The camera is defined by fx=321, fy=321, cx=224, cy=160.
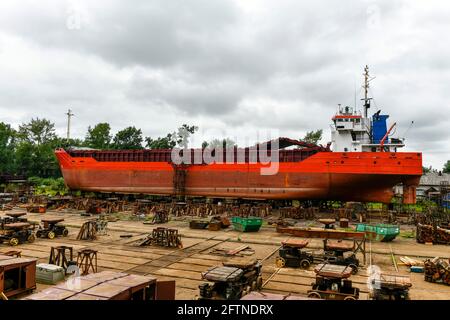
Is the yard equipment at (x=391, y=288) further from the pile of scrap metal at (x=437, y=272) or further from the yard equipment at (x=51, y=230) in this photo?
the yard equipment at (x=51, y=230)

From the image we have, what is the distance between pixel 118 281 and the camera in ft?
26.2

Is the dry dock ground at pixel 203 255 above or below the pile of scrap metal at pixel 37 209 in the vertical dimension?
below

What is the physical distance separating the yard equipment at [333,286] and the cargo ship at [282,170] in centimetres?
2128

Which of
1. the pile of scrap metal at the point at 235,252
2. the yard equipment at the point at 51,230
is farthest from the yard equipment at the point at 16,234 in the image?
the pile of scrap metal at the point at 235,252

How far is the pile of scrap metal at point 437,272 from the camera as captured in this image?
12.0m

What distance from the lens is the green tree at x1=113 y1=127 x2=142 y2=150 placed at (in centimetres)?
7106

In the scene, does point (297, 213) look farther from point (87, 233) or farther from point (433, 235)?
point (87, 233)

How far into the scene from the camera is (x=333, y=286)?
9969 mm

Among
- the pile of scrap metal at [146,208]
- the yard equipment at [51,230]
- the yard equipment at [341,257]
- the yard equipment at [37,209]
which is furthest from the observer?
the yard equipment at [37,209]

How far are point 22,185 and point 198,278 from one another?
49.1 metres

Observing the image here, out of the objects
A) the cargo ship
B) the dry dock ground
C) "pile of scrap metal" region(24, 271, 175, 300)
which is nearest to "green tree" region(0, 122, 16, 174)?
the cargo ship

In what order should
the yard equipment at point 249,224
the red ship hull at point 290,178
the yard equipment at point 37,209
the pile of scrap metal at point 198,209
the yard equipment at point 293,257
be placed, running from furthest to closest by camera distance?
the yard equipment at point 37,209 < the pile of scrap metal at point 198,209 < the red ship hull at point 290,178 < the yard equipment at point 249,224 < the yard equipment at point 293,257

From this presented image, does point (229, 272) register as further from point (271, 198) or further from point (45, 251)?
point (271, 198)
